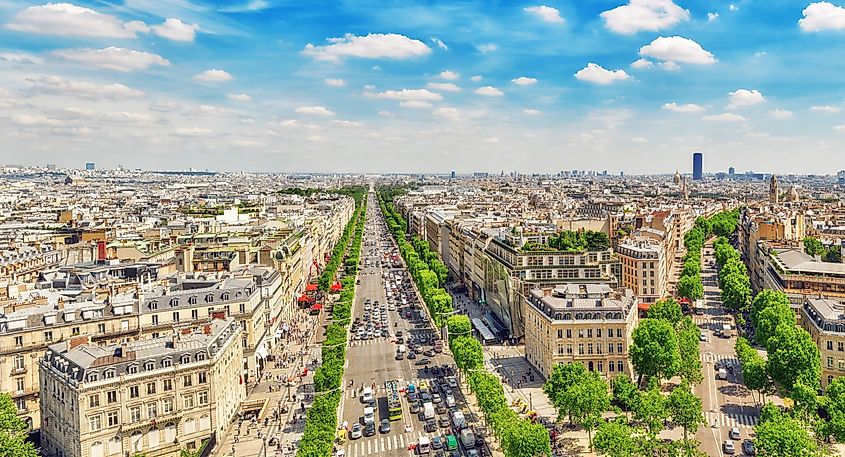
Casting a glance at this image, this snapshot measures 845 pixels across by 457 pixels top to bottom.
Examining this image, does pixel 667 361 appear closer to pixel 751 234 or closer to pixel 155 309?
pixel 155 309

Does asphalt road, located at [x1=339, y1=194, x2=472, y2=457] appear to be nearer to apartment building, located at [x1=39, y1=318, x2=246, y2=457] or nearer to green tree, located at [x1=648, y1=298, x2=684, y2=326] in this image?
apartment building, located at [x1=39, y1=318, x2=246, y2=457]

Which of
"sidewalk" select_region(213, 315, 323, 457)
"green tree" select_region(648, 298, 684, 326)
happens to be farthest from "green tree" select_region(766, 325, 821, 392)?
"sidewalk" select_region(213, 315, 323, 457)


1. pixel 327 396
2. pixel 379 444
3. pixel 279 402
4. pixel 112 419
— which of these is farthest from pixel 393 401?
pixel 112 419

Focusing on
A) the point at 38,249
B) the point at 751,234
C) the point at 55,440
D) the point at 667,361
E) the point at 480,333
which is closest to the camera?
the point at 55,440

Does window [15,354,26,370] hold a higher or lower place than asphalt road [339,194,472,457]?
higher

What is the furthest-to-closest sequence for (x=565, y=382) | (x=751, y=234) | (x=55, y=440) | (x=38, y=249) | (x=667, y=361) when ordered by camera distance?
(x=751, y=234)
(x=38, y=249)
(x=667, y=361)
(x=565, y=382)
(x=55, y=440)

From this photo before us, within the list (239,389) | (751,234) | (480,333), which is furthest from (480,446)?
(751,234)

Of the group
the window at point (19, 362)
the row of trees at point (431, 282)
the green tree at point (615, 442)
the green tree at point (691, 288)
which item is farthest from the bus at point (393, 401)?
the green tree at point (691, 288)
